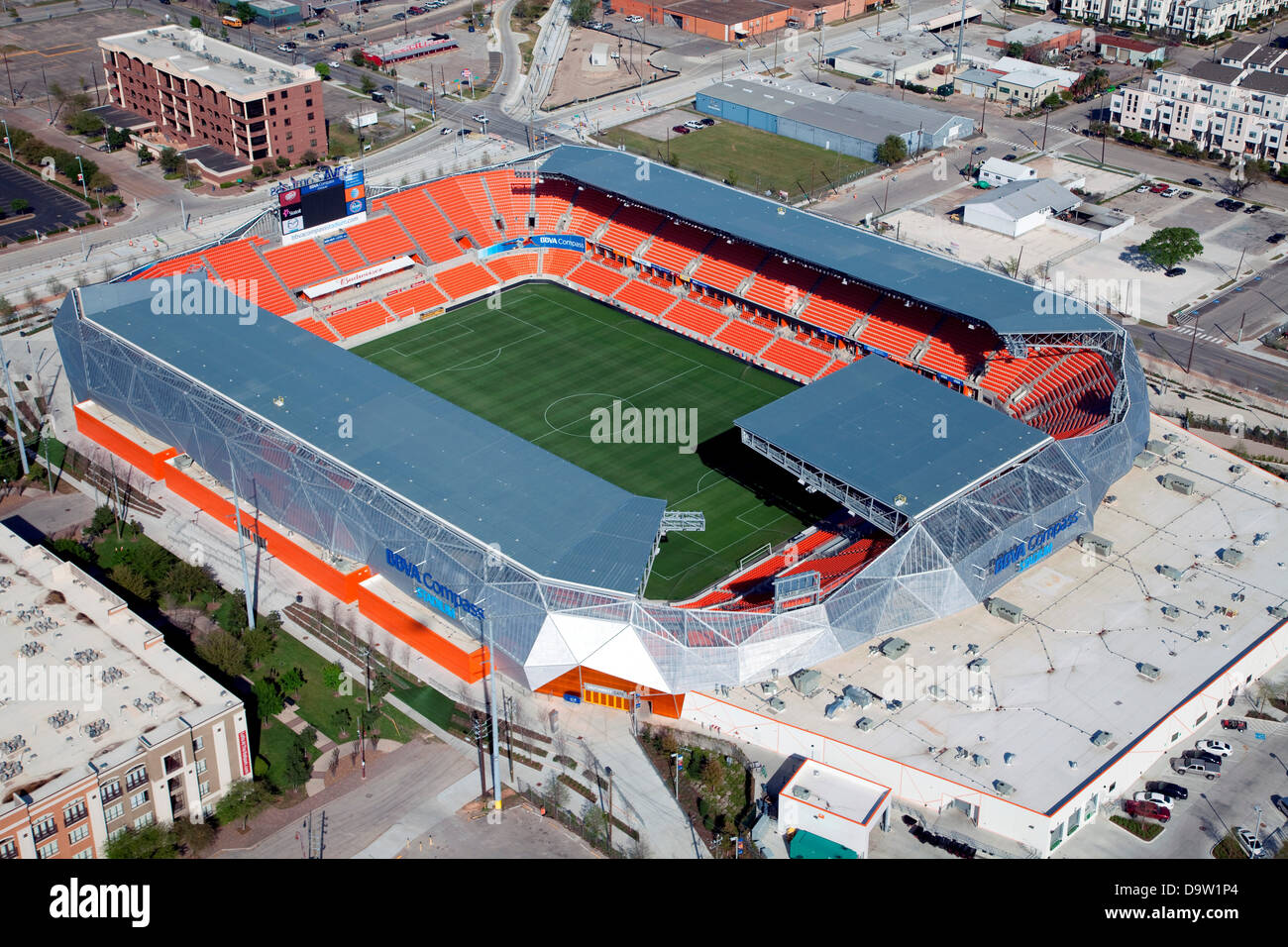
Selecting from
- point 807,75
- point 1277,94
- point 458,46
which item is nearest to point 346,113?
point 458,46

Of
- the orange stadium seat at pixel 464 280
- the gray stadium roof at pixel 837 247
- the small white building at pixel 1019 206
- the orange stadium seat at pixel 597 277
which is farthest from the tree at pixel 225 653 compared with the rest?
the small white building at pixel 1019 206

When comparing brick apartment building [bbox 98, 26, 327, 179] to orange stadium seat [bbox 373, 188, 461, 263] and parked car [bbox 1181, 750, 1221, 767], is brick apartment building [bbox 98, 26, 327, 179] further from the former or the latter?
parked car [bbox 1181, 750, 1221, 767]

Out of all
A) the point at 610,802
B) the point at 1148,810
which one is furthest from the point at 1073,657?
the point at 610,802

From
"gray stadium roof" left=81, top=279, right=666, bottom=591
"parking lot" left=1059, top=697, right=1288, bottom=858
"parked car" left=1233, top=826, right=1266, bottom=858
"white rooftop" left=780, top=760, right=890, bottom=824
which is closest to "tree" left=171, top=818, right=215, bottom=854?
"gray stadium roof" left=81, top=279, right=666, bottom=591

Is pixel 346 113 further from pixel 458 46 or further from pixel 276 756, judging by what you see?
pixel 276 756

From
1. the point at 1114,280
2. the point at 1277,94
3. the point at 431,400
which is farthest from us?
the point at 1277,94

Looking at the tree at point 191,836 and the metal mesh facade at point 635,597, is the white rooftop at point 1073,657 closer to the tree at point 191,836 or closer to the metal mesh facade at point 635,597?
the metal mesh facade at point 635,597
